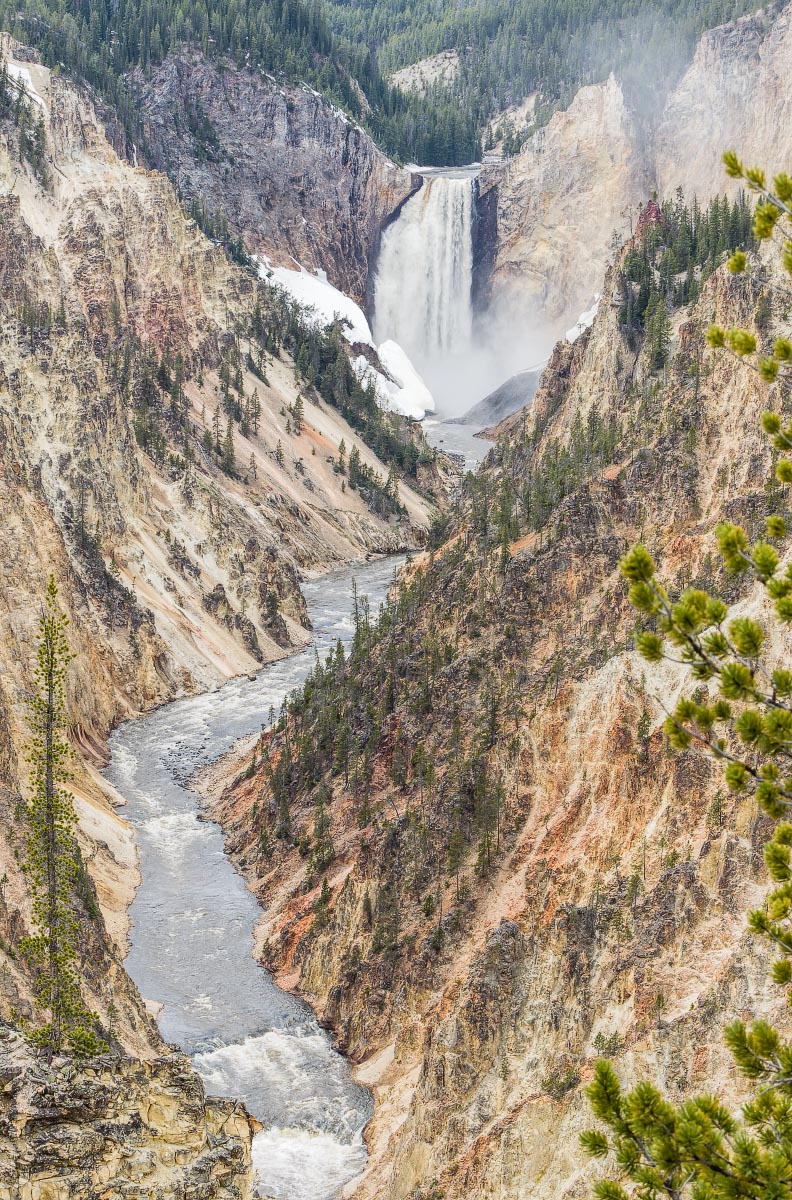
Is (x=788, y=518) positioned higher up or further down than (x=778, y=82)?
further down

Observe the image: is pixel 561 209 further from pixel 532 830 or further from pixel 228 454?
pixel 532 830

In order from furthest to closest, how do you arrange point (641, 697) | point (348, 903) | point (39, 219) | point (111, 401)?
point (39, 219)
point (111, 401)
point (348, 903)
point (641, 697)

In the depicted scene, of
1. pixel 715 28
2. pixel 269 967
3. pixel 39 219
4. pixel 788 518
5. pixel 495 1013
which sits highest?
pixel 715 28

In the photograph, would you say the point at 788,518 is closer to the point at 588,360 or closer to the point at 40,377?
the point at 588,360

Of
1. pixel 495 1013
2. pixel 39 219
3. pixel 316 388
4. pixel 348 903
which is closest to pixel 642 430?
pixel 348 903

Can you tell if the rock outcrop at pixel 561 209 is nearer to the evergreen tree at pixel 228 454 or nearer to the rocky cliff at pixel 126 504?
the rocky cliff at pixel 126 504

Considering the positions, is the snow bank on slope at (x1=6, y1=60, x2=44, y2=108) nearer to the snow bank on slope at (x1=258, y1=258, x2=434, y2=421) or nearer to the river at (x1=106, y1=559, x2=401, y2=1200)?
the snow bank on slope at (x1=258, y1=258, x2=434, y2=421)

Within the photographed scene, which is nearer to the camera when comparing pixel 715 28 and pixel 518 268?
pixel 715 28
